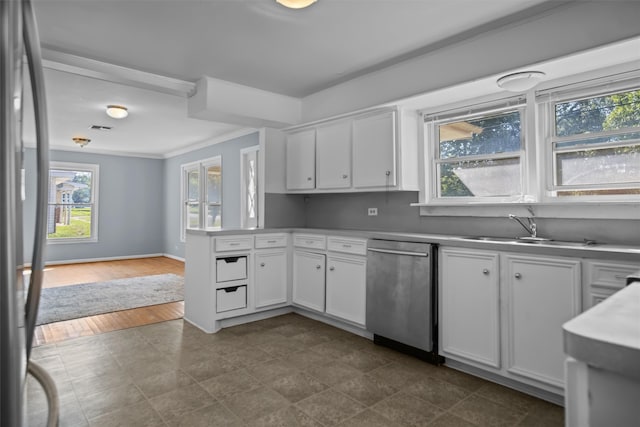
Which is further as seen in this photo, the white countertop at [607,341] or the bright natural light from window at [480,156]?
the bright natural light from window at [480,156]

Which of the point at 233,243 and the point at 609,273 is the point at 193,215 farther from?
the point at 609,273

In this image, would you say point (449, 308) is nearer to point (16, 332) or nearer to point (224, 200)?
point (16, 332)

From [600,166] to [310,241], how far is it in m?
2.54

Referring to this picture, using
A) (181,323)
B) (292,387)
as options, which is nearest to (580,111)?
(292,387)

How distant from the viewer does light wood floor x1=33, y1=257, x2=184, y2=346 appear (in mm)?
3604

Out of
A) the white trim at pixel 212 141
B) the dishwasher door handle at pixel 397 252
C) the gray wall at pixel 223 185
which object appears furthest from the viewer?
the gray wall at pixel 223 185

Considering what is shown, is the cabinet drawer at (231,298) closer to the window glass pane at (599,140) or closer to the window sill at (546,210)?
the window sill at (546,210)

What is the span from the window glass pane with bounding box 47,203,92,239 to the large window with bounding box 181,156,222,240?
199cm

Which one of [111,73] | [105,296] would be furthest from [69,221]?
[111,73]

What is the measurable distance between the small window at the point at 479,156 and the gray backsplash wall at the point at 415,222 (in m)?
0.24

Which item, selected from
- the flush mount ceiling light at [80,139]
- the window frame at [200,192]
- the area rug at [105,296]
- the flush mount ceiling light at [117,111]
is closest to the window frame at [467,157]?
the area rug at [105,296]

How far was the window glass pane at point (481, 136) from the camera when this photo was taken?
120 inches

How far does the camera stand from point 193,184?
25.7 feet

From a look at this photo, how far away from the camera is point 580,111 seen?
8.86ft
